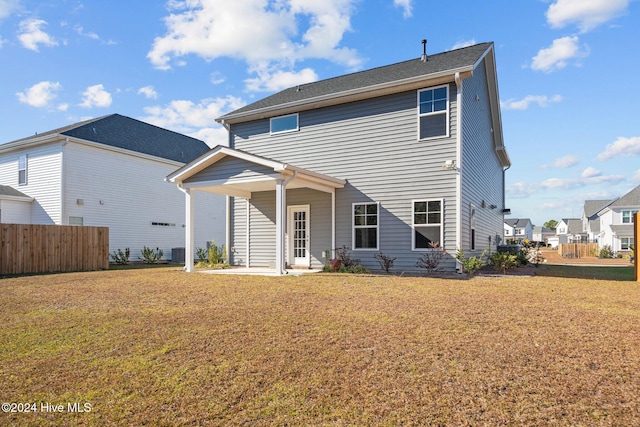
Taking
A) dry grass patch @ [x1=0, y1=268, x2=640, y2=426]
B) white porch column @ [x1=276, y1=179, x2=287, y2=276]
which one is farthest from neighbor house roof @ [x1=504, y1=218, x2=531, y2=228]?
dry grass patch @ [x1=0, y1=268, x2=640, y2=426]

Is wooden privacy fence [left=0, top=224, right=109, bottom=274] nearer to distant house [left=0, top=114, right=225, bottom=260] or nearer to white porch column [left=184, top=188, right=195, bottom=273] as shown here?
distant house [left=0, top=114, right=225, bottom=260]

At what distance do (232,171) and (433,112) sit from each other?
631cm

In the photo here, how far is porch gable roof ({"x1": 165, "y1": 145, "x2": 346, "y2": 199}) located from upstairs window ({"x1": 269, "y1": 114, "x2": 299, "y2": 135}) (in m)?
2.41

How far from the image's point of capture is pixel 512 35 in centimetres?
1216

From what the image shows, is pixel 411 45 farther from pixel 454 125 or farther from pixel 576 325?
pixel 576 325

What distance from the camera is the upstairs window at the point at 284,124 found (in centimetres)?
1375

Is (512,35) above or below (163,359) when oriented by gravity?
above

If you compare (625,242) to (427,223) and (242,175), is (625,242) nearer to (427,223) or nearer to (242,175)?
(427,223)

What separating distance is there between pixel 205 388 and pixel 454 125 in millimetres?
10163

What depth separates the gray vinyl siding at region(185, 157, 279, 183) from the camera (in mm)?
10883

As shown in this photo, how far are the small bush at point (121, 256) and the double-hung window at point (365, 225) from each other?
11.6 m

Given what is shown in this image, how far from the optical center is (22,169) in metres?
17.9

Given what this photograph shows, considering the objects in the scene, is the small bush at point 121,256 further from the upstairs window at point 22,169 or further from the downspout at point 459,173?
the downspout at point 459,173

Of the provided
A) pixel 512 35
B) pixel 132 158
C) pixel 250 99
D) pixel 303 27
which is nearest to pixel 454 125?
pixel 512 35
